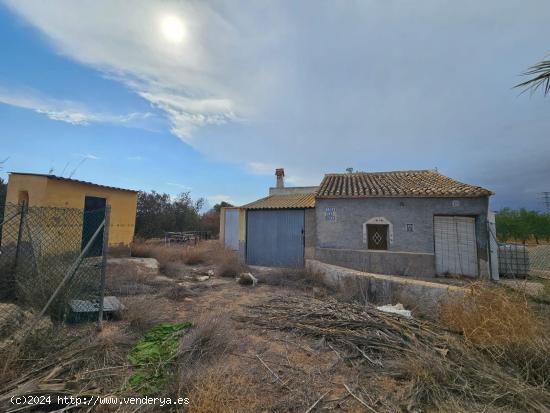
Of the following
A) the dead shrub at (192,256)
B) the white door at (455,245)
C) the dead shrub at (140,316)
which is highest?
the white door at (455,245)

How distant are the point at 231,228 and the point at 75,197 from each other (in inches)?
384

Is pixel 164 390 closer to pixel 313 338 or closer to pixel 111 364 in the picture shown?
pixel 111 364

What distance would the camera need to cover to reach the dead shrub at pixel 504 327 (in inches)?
133

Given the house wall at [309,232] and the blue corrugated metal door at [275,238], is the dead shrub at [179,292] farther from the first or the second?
the house wall at [309,232]

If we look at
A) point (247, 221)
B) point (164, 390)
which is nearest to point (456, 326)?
point (164, 390)

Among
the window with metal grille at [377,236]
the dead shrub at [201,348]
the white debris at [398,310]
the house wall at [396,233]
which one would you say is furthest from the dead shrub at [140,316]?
the window with metal grille at [377,236]

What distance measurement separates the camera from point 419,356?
359 cm

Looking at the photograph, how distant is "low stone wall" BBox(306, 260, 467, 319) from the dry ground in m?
0.96

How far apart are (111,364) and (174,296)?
384 cm

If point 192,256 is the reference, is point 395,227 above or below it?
above

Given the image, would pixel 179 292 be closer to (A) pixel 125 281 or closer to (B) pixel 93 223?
(A) pixel 125 281

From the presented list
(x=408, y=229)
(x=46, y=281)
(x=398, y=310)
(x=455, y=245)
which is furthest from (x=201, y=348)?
(x=455, y=245)

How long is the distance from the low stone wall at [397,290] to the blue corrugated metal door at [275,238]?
4.79 metres

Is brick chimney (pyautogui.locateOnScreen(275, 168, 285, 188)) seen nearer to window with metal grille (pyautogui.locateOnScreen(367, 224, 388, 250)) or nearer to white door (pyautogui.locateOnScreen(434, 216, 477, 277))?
window with metal grille (pyautogui.locateOnScreen(367, 224, 388, 250))
